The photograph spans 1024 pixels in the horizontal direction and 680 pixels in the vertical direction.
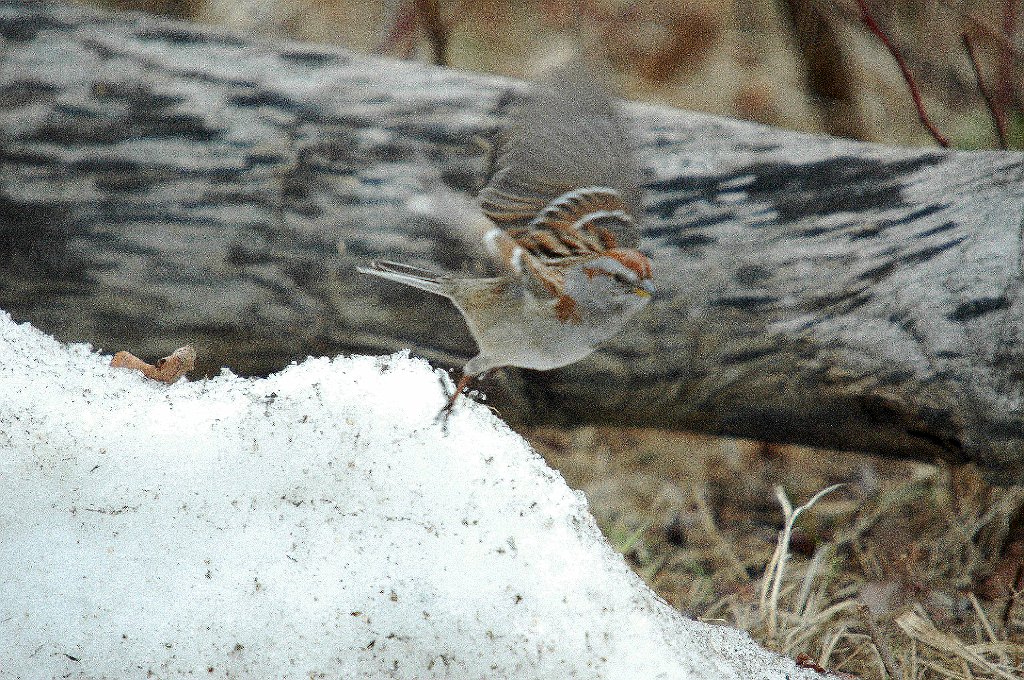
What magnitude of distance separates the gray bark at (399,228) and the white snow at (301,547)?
49 cm

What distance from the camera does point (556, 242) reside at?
40.6 inches

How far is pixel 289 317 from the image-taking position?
63.0 inches

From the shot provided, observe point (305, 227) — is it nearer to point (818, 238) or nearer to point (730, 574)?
point (818, 238)

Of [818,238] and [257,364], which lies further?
[257,364]

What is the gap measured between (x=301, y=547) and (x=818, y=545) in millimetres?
1434

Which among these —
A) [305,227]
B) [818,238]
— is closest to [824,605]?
[818,238]

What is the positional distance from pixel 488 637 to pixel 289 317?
2.86 ft

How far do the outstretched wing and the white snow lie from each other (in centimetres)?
25

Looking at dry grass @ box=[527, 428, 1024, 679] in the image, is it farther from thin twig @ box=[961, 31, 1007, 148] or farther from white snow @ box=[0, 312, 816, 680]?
thin twig @ box=[961, 31, 1007, 148]

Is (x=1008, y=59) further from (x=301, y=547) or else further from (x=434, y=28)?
(x=301, y=547)

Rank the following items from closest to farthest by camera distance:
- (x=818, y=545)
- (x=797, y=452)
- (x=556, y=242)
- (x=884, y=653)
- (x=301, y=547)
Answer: (x=301, y=547), (x=556, y=242), (x=884, y=653), (x=818, y=545), (x=797, y=452)

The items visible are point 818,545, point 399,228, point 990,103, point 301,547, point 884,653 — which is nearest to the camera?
point 301,547

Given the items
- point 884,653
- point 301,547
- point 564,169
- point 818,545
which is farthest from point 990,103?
point 301,547

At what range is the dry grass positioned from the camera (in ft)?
4.89
